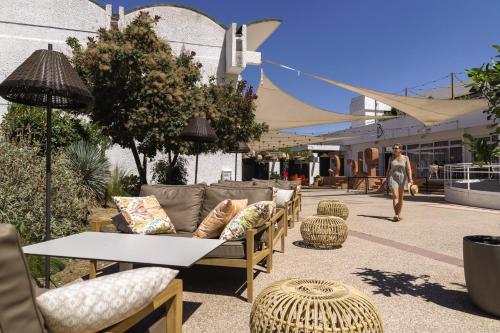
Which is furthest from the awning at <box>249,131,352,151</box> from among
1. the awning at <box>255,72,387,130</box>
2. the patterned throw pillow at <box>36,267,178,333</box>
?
the patterned throw pillow at <box>36,267,178,333</box>

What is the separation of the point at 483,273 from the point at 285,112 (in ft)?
35.0

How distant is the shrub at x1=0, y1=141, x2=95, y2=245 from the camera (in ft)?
14.0

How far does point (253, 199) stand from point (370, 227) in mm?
3732

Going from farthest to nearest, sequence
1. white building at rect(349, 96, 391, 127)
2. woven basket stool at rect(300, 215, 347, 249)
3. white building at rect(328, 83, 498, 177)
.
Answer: white building at rect(349, 96, 391, 127), white building at rect(328, 83, 498, 177), woven basket stool at rect(300, 215, 347, 249)

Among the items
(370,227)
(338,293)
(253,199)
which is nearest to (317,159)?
(370,227)

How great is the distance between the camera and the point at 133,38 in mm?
7055

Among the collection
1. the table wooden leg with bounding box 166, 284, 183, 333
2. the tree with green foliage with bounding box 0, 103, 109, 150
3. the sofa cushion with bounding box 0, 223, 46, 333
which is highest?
the tree with green foliage with bounding box 0, 103, 109, 150

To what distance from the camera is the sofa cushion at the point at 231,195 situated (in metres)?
4.14

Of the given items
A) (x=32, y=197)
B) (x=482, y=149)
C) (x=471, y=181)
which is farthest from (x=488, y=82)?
(x=471, y=181)

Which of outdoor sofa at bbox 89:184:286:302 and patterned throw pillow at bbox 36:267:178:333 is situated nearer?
patterned throw pillow at bbox 36:267:178:333

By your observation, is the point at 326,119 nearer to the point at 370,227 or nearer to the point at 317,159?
the point at 370,227

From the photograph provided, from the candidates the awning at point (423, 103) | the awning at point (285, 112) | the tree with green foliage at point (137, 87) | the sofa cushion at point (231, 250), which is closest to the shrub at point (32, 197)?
the tree with green foliage at point (137, 87)

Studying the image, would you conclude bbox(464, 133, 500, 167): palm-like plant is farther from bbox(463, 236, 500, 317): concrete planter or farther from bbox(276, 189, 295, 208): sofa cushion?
bbox(276, 189, 295, 208): sofa cushion

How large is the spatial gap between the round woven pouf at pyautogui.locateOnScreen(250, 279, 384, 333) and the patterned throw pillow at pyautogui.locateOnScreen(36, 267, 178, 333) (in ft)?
2.15
